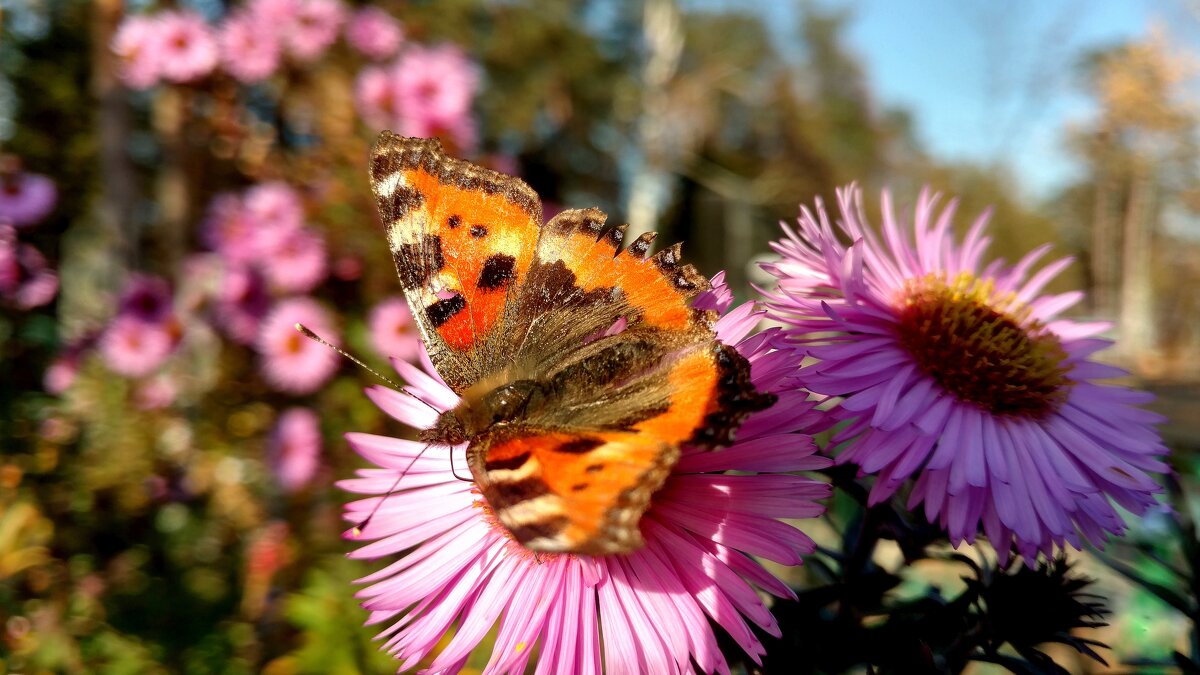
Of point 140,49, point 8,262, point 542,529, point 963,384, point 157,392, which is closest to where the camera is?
point 542,529

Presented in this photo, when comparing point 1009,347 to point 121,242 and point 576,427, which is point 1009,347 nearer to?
point 576,427

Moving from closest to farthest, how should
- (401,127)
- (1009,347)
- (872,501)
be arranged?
(872,501) < (1009,347) < (401,127)

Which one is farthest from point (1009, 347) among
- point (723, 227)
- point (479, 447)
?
point (723, 227)

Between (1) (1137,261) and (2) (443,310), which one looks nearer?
(2) (443,310)

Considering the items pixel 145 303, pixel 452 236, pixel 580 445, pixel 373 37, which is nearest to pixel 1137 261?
pixel 373 37

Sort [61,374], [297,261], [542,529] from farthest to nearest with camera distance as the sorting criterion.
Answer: [297,261] → [61,374] → [542,529]

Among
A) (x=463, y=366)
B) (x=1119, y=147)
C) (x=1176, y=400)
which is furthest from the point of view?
(x=1119, y=147)

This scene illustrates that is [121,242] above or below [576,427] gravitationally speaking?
above

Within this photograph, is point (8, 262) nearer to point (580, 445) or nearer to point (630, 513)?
point (580, 445)
